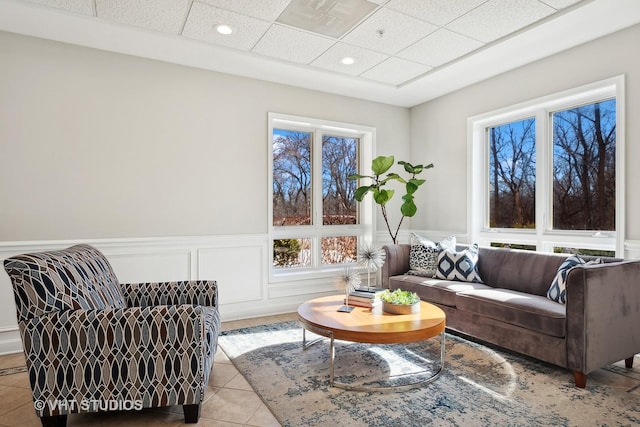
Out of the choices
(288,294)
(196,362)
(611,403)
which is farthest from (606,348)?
(288,294)

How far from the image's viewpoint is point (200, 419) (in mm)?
2131

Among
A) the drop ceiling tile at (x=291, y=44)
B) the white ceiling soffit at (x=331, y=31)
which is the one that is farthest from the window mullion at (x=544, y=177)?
the drop ceiling tile at (x=291, y=44)

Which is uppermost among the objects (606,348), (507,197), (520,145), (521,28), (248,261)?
(521,28)

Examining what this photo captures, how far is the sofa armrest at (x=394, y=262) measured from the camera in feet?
14.0

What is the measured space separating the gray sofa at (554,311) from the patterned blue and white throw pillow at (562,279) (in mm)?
61

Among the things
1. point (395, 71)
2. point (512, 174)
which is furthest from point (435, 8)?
point (512, 174)

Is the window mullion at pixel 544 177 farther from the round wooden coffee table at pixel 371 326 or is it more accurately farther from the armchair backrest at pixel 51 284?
the armchair backrest at pixel 51 284

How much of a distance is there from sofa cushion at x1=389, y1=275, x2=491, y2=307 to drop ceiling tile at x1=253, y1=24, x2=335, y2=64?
8.07ft

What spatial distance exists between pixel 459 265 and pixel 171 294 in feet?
8.89

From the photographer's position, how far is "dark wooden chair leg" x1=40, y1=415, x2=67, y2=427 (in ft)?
6.51

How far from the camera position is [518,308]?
2869 mm

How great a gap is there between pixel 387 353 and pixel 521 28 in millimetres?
2951

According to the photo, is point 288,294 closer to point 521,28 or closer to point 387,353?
point 387,353

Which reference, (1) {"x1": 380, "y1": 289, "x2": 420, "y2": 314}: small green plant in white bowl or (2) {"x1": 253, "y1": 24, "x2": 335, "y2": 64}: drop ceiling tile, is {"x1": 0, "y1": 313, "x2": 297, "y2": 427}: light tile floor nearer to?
(1) {"x1": 380, "y1": 289, "x2": 420, "y2": 314}: small green plant in white bowl
